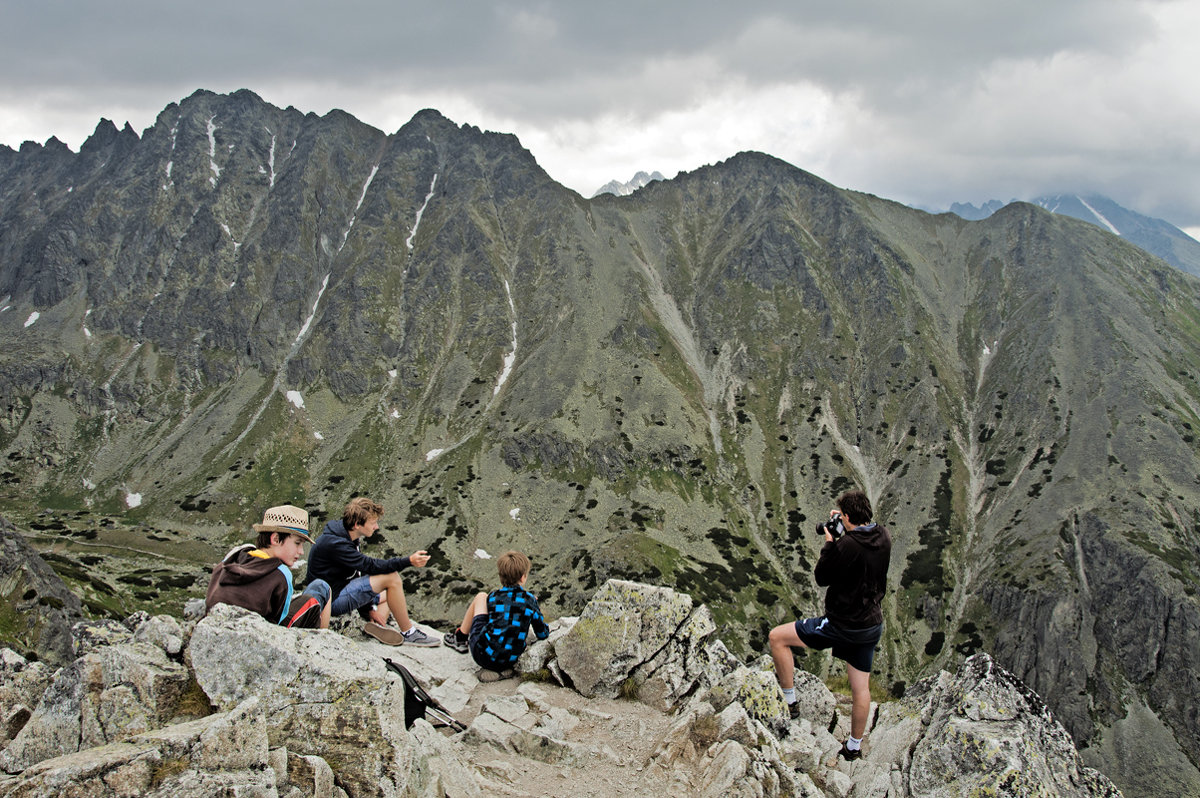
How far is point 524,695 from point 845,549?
338 inches

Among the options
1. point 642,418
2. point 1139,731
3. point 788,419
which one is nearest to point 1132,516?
point 1139,731

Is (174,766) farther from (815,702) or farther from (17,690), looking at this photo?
(815,702)

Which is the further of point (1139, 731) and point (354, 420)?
point (354, 420)

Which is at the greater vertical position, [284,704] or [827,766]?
[284,704]

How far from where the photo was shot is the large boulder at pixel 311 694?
7.76m

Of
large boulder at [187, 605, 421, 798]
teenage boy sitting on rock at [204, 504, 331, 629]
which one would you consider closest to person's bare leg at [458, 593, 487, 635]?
teenage boy sitting on rock at [204, 504, 331, 629]

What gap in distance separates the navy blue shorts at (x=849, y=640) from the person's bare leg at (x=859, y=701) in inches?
6.2

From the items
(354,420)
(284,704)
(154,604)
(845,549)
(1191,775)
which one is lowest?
(1191,775)

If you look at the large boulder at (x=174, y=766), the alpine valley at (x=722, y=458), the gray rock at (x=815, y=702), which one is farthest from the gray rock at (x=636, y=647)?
the alpine valley at (x=722, y=458)

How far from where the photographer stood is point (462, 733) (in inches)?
457

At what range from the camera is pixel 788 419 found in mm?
168750

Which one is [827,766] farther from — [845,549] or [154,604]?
[154,604]

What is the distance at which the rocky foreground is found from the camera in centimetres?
698

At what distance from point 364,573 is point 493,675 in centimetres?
440
